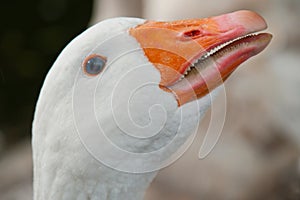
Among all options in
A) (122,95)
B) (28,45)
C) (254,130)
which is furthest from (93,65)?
(28,45)

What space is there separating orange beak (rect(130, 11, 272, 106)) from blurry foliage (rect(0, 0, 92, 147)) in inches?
179

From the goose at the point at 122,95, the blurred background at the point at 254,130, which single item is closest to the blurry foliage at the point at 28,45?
the blurred background at the point at 254,130

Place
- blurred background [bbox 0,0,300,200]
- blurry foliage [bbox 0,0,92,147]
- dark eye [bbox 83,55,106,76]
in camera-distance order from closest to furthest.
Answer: dark eye [bbox 83,55,106,76] → blurred background [bbox 0,0,300,200] → blurry foliage [bbox 0,0,92,147]

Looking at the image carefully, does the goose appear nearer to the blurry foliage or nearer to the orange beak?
the orange beak

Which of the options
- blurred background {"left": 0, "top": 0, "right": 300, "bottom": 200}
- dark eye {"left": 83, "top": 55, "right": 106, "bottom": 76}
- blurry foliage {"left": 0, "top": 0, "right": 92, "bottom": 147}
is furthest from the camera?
blurry foliage {"left": 0, "top": 0, "right": 92, "bottom": 147}

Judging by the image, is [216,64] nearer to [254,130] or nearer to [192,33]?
[192,33]

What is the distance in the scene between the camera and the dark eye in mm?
2184

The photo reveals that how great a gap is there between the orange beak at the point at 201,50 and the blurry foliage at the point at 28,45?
4.55 meters

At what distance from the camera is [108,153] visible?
221 centimetres

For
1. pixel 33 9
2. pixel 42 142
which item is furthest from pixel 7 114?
pixel 42 142

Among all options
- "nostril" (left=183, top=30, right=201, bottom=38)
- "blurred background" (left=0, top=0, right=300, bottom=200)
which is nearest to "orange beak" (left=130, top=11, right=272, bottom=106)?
"nostril" (left=183, top=30, right=201, bottom=38)

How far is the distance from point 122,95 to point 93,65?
0.13 m

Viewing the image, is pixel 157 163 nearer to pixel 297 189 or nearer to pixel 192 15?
pixel 297 189

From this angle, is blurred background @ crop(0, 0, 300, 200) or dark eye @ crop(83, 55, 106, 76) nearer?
dark eye @ crop(83, 55, 106, 76)
